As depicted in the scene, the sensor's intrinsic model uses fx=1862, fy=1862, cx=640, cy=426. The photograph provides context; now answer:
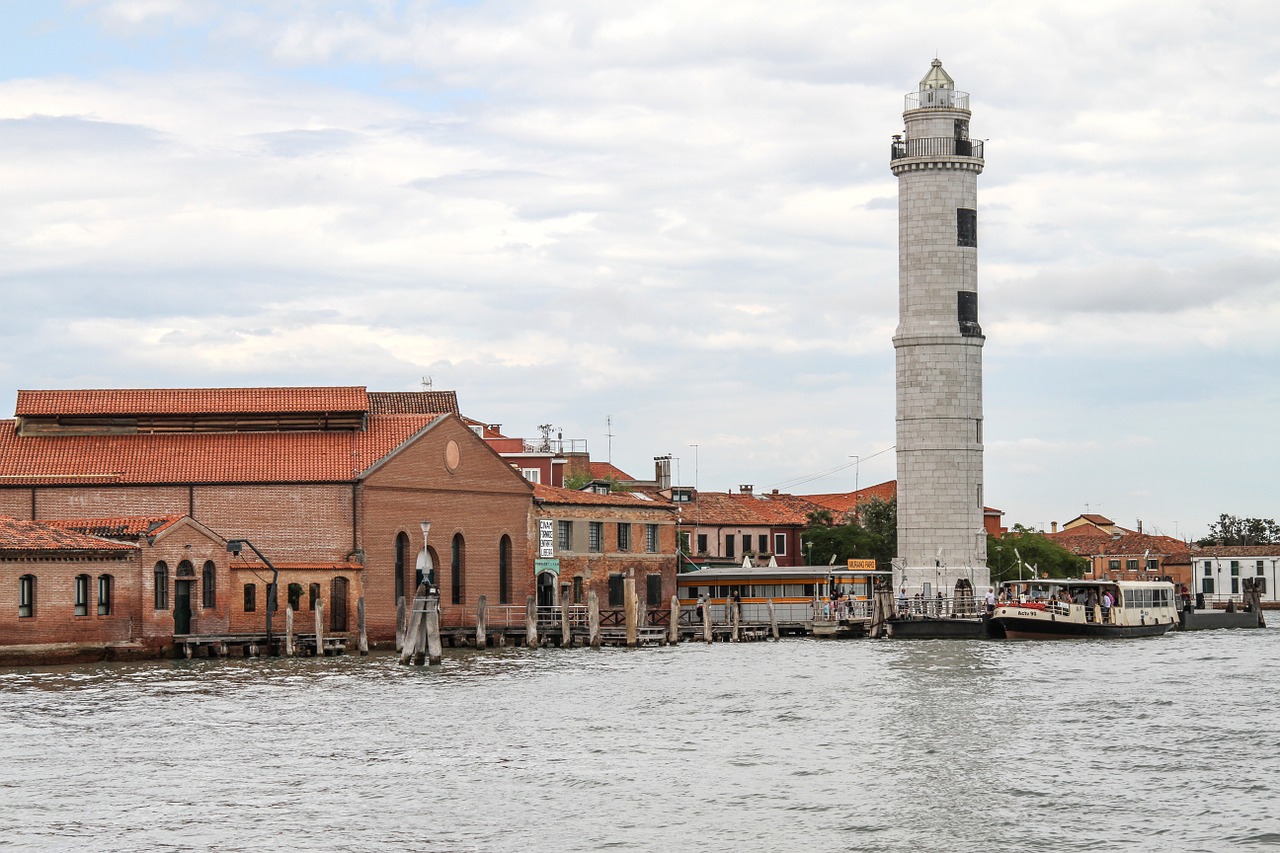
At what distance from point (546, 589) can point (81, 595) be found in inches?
848

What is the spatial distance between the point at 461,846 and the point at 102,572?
27.9 m

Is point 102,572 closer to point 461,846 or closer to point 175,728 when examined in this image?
point 175,728

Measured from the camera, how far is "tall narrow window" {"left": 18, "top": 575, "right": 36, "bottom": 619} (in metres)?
44.6

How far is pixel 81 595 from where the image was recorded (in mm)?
46188

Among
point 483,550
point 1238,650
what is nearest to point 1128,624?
point 1238,650

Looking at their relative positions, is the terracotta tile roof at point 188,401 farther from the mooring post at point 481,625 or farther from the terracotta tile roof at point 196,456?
the mooring post at point 481,625

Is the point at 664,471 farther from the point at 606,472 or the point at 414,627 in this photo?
the point at 414,627

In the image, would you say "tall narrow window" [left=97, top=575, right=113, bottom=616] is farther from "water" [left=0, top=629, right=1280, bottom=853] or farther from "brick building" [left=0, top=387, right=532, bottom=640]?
"brick building" [left=0, top=387, right=532, bottom=640]

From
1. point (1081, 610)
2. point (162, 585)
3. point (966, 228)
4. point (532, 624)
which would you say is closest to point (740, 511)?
point (966, 228)

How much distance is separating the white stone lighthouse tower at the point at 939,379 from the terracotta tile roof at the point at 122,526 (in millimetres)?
26534

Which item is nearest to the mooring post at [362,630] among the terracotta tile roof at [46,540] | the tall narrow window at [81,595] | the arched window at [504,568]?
the terracotta tile roof at [46,540]

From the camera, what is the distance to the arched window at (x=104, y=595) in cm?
4666

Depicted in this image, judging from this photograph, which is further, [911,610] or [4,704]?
[911,610]

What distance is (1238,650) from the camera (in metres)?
56.0
